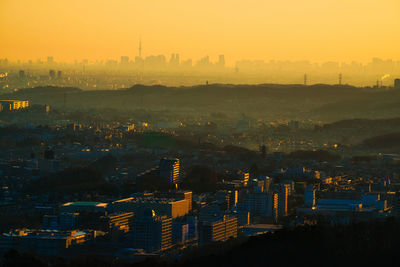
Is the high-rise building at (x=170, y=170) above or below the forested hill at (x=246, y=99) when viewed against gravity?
above

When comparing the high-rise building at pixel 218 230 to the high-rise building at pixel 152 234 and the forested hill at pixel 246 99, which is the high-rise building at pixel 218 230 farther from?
the forested hill at pixel 246 99

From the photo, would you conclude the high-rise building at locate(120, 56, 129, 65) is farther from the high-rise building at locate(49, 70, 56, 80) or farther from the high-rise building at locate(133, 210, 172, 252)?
the high-rise building at locate(133, 210, 172, 252)

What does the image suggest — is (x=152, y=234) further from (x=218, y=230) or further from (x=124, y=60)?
(x=124, y=60)

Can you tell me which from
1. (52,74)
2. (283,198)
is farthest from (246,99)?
(283,198)

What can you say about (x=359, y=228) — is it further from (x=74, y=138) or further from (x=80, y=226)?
(x=74, y=138)

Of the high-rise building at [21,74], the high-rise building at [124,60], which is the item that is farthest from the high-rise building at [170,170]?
the high-rise building at [124,60]

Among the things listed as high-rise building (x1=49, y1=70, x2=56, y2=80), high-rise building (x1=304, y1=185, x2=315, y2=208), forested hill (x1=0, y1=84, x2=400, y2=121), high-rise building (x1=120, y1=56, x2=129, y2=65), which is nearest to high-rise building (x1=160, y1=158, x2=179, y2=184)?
high-rise building (x1=304, y1=185, x2=315, y2=208)

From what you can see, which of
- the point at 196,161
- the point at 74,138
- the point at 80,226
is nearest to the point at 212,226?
the point at 80,226
